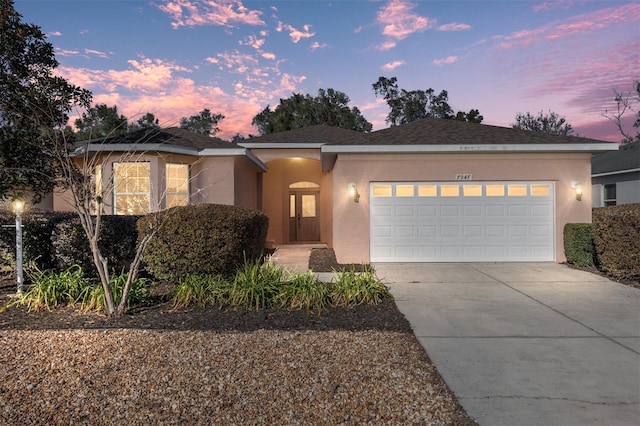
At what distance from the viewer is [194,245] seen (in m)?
7.46

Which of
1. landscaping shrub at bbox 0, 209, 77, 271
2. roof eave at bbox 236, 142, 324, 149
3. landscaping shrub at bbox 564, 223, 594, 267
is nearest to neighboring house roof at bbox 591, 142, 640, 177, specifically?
landscaping shrub at bbox 564, 223, 594, 267

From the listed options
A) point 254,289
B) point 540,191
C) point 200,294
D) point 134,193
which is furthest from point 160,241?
point 540,191

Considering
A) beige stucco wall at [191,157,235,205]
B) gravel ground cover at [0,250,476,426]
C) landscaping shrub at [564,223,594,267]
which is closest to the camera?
gravel ground cover at [0,250,476,426]

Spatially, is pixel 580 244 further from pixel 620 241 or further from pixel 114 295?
pixel 114 295

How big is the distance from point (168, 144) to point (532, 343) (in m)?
9.81

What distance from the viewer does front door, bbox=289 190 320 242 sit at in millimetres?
17344

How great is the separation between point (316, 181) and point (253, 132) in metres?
19.2

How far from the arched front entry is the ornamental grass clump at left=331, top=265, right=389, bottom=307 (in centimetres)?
1057

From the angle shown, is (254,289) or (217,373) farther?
(254,289)

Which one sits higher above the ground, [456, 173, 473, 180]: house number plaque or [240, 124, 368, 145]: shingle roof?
[240, 124, 368, 145]: shingle roof

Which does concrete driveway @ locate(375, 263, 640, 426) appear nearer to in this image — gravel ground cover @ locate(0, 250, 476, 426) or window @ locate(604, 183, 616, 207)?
gravel ground cover @ locate(0, 250, 476, 426)

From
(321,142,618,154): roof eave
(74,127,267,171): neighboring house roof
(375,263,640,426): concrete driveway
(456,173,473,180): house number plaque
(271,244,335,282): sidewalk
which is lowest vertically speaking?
(375,263,640,426): concrete driveway

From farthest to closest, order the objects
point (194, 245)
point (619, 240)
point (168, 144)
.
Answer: point (168, 144)
point (619, 240)
point (194, 245)

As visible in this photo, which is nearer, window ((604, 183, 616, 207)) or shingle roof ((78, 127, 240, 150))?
shingle roof ((78, 127, 240, 150))
